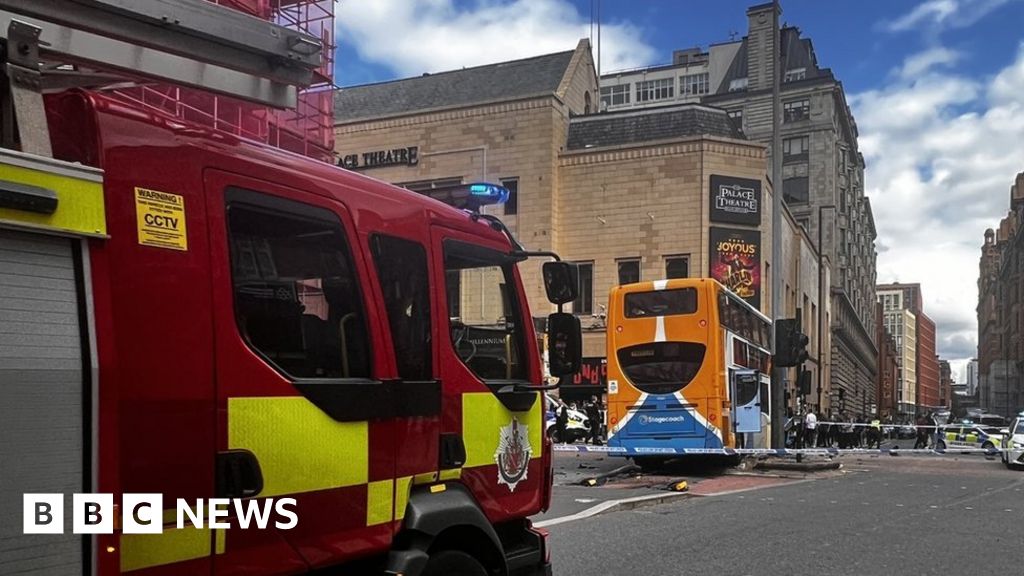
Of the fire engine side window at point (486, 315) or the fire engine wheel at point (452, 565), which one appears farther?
the fire engine side window at point (486, 315)

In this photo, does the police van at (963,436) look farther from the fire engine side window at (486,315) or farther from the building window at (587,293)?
the fire engine side window at (486,315)

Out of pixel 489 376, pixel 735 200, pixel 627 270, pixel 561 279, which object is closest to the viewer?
pixel 489 376

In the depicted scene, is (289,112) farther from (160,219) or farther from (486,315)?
(160,219)

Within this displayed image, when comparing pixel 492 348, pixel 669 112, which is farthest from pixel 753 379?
pixel 669 112

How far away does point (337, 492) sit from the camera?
10.4 ft

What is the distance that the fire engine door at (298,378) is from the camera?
9.23 feet

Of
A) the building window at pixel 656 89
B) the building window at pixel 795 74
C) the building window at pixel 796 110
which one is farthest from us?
the building window at pixel 656 89

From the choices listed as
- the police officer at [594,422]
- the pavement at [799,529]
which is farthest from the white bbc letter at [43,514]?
the police officer at [594,422]

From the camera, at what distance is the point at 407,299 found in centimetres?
374

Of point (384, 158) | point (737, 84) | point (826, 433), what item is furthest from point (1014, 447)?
point (737, 84)

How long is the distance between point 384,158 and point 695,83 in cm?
5818

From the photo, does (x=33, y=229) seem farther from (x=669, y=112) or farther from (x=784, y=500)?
(x=669, y=112)

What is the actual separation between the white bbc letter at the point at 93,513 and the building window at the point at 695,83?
290 ft

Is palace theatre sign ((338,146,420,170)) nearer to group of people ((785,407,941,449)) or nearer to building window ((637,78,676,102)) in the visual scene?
group of people ((785,407,941,449))
